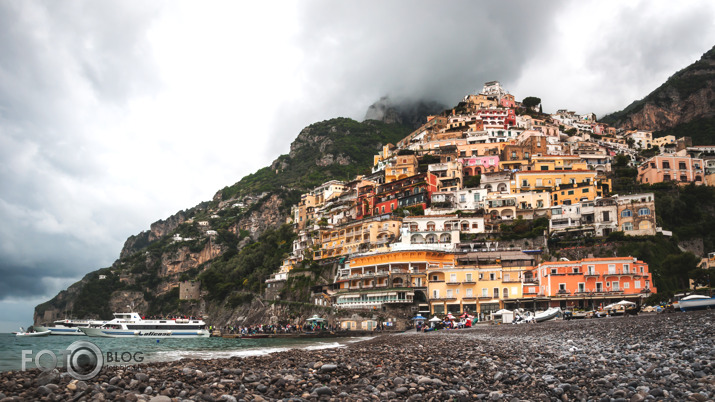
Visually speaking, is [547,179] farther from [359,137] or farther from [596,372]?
[359,137]

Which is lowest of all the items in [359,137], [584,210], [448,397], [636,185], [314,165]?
[448,397]

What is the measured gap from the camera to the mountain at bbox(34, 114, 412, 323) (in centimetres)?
8338

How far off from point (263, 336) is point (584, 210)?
38.2 metres

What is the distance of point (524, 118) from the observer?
9525 cm

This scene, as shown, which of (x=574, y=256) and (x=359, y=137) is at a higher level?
(x=359, y=137)

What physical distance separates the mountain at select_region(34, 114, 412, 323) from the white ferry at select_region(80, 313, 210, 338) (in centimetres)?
1499

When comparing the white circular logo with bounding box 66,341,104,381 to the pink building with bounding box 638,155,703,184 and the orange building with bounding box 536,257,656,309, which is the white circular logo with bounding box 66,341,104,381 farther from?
the pink building with bounding box 638,155,703,184

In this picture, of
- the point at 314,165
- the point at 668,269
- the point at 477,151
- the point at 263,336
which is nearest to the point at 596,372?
the point at 668,269

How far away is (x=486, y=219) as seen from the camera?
60156 millimetres

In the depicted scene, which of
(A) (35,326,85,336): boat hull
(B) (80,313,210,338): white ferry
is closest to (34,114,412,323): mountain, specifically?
(B) (80,313,210,338): white ferry

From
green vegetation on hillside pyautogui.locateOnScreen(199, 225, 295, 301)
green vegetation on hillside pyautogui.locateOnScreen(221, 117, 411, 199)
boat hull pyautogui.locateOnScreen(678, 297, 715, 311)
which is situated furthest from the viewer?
green vegetation on hillside pyautogui.locateOnScreen(221, 117, 411, 199)

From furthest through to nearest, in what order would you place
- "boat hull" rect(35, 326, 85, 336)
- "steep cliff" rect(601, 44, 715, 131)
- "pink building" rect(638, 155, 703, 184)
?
"steep cliff" rect(601, 44, 715, 131) < "boat hull" rect(35, 326, 85, 336) < "pink building" rect(638, 155, 703, 184)

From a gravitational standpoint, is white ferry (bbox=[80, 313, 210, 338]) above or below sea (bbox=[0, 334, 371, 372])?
below

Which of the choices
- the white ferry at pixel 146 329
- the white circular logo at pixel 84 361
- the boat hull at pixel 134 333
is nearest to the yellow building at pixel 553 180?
the white ferry at pixel 146 329
